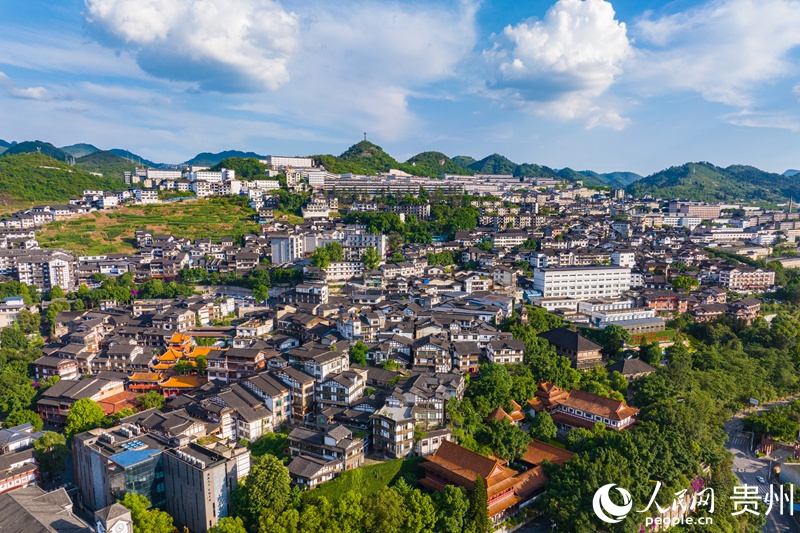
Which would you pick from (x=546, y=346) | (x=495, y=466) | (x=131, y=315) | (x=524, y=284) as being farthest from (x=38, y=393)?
(x=524, y=284)

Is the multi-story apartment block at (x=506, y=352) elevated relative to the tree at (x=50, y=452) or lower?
elevated

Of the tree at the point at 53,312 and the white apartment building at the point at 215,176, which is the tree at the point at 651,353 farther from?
the white apartment building at the point at 215,176

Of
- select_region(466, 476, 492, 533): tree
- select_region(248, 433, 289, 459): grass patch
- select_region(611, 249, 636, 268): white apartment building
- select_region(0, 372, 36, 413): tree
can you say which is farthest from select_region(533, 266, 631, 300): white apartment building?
select_region(0, 372, 36, 413): tree

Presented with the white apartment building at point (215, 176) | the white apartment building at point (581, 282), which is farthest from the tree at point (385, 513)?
the white apartment building at point (215, 176)

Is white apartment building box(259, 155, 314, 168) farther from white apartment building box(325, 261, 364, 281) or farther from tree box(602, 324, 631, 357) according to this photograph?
tree box(602, 324, 631, 357)

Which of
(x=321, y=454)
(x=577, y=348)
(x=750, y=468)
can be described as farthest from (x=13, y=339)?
(x=750, y=468)

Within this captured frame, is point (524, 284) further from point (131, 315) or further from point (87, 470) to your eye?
point (87, 470)
